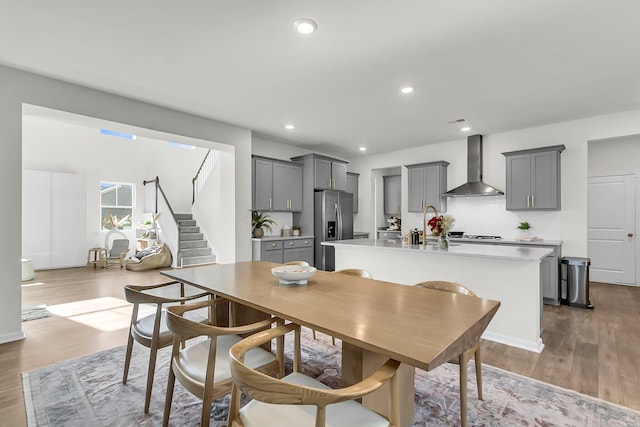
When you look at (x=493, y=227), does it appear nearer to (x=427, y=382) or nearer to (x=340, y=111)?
(x=340, y=111)

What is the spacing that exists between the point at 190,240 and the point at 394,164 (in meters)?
5.30

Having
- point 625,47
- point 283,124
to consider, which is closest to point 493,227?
point 625,47

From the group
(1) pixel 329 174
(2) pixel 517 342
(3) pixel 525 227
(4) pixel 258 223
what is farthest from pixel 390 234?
(2) pixel 517 342

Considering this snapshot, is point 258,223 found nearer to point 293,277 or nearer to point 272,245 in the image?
point 272,245

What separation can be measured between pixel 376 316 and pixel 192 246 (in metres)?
6.94

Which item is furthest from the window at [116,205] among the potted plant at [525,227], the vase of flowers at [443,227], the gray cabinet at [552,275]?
the gray cabinet at [552,275]

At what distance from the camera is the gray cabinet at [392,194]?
7.47 meters

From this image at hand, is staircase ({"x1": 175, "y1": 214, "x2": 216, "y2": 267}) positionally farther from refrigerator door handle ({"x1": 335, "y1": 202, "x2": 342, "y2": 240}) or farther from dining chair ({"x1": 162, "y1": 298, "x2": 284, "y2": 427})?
dining chair ({"x1": 162, "y1": 298, "x2": 284, "y2": 427})

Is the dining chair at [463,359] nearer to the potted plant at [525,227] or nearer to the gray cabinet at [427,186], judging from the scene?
the potted plant at [525,227]

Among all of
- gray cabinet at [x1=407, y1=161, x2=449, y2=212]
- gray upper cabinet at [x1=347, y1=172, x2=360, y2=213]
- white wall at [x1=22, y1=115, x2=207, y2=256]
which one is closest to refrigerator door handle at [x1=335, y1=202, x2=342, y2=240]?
gray upper cabinet at [x1=347, y1=172, x2=360, y2=213]

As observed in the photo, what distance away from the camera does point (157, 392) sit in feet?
6.98

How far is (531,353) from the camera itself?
9.09 feet

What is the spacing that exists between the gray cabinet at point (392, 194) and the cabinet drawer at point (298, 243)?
99.7 inches

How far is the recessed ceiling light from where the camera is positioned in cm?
230
